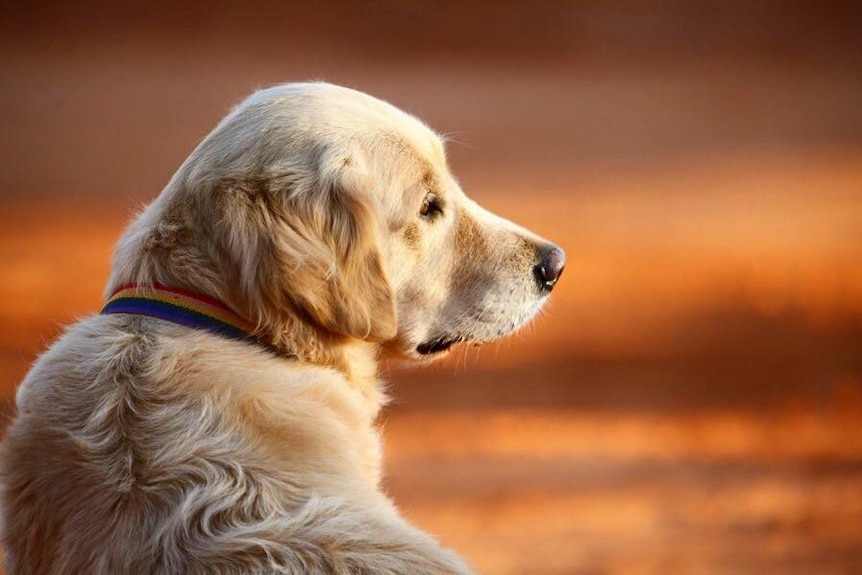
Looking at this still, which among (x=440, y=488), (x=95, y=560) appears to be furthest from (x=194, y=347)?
(x=440, y=488)

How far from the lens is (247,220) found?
159cm

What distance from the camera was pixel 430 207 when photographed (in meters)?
1.86

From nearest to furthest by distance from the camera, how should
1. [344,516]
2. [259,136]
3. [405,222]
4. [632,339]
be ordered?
1. [344,516]
2. [259,136]
3. [405,222]
4. [632,339]

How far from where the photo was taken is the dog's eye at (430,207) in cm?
184

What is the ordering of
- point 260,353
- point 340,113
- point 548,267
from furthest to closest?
point 548,267
point 340,113
point 260,353

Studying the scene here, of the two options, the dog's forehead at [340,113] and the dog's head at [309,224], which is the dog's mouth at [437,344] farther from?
the dog's forehead at [340,113]

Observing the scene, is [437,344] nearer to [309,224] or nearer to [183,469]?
[309,224]

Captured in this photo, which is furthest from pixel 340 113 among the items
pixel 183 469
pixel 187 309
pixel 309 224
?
pixel 183 469

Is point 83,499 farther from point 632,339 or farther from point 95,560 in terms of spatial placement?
point 632,339

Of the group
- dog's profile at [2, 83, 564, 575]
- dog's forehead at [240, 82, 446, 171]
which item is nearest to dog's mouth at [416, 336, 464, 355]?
dog's profile at [2, 83, 564, 575]

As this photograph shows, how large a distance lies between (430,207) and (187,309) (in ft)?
1.51

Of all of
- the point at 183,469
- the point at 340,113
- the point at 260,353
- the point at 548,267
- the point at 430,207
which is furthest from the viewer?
the point at 548,267

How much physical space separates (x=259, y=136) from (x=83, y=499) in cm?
56

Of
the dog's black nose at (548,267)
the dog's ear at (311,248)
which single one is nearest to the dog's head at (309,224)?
the dog's ear at (311,248)
